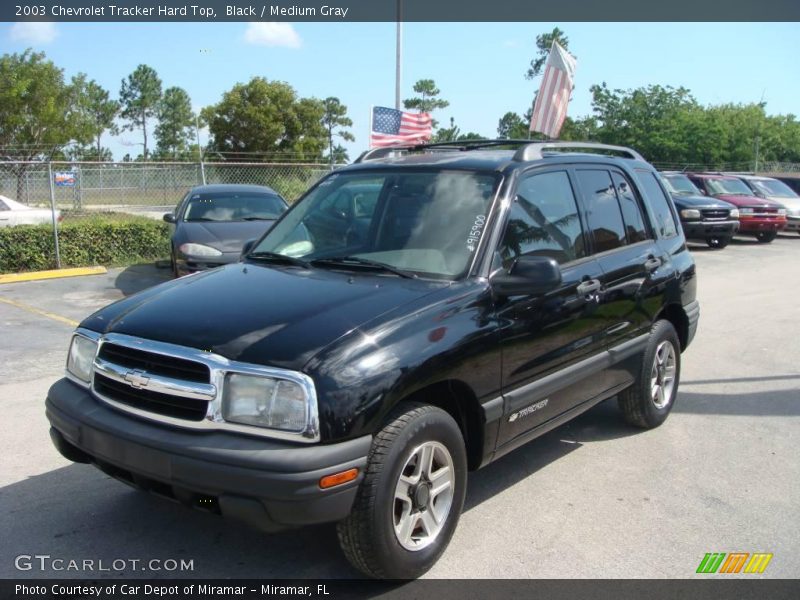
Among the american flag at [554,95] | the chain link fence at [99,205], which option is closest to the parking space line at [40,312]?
the chain link fence at [99,205]

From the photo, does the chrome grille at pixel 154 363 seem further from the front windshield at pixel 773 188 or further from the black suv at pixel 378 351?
the front windshield at pixel 773 188

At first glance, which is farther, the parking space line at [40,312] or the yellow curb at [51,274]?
the yellow curb at [51,274]

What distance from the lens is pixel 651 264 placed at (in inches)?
197

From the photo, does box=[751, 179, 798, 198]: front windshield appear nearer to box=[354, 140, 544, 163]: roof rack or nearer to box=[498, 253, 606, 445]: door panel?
box=[354, 140, 544, 163]: roof rack

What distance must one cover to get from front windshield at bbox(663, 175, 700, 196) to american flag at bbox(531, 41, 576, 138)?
18.2 ft

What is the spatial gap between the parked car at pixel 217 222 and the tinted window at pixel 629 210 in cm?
564

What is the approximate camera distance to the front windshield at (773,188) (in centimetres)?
2172

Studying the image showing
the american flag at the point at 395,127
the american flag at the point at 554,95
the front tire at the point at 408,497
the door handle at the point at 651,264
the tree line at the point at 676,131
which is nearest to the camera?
the front tire at the point at 408,497

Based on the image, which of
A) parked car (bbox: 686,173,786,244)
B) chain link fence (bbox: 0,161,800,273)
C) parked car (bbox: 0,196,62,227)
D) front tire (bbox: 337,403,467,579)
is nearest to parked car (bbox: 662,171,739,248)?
parked car (bbox: 686,173,786,244)

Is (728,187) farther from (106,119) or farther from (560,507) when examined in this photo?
(106,119)

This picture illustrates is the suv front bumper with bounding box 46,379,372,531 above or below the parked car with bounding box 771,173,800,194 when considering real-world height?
below

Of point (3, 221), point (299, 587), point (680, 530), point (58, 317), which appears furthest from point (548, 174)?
point (3, 221)

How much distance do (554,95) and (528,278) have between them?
38.9 ft

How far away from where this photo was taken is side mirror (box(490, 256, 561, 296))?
3.52 metres
